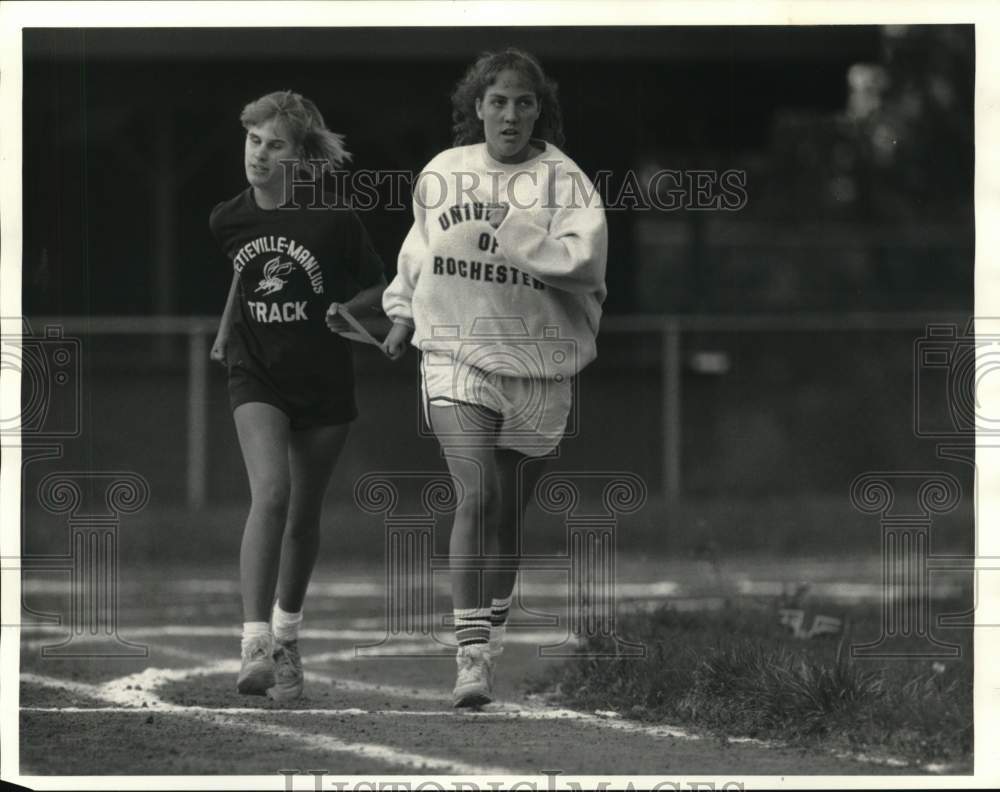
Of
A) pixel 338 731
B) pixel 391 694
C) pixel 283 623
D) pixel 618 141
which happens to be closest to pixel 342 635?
pixel 391 694

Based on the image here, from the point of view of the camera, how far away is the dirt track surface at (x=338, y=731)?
16.1 ft

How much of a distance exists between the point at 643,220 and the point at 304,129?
20.9 feet

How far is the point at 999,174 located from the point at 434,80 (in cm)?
194

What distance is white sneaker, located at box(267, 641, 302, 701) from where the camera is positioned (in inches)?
218

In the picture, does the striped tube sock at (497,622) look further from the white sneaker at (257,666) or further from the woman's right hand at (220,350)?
the woman's right hand at (220,350)

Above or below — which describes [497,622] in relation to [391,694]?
above

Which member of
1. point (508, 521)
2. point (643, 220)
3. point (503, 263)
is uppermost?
point (643, 220)

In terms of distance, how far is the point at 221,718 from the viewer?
5.28 meters

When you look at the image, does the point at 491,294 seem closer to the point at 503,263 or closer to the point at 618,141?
the point at 503,263

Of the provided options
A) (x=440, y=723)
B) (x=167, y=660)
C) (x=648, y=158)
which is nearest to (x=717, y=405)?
(x=648, y=158)

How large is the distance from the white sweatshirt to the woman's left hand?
13 cm

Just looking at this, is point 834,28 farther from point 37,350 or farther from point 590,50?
point 37,350

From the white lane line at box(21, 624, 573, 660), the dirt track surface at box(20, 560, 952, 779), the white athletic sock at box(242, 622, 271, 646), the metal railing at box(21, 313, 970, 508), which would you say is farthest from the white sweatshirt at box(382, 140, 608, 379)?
the metal railing at box(21, 313, 970, 508)


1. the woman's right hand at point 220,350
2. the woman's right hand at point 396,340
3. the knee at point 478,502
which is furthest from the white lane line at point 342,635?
the woman's right hand at point 396,340
